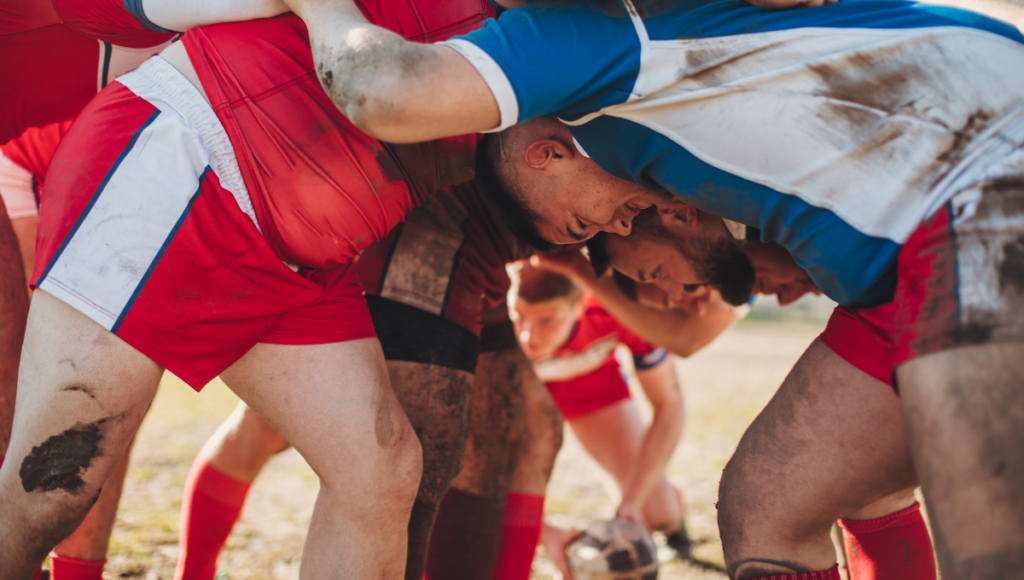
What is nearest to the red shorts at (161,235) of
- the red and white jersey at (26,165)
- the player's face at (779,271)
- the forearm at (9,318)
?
the forearm at (9,318)

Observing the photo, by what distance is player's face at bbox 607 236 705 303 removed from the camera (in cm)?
232

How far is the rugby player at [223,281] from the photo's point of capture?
4.78 ft

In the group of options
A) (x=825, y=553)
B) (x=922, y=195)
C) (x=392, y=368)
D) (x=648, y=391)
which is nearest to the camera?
(x=922, y=195)

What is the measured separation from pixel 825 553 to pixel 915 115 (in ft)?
2.89

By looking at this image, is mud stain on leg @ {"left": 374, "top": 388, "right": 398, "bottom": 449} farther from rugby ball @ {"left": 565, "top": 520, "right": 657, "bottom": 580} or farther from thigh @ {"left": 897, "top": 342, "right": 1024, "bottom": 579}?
rugby ball @ {"left": 565, "top": 520, "right": 657, "bottom": 580}

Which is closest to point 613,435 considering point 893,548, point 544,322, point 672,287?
point 544,322

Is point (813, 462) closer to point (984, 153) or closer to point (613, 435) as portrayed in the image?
point (984, 153)

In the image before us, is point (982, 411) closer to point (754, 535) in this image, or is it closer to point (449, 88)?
point (754, 535)

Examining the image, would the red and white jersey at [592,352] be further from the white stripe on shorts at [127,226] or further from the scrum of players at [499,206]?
the white stripe on shorts at [127,226]

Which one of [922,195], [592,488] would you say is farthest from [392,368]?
[592,488]

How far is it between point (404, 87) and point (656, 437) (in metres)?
2.86

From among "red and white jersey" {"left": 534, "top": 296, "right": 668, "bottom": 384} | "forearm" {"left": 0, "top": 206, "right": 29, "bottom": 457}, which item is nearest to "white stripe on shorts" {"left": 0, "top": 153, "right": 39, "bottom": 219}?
"forearm" {"left": 0, "top": 206, "right": 29, "bottom": 457}

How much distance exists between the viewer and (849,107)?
1.30 metres

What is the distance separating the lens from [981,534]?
1.13m
